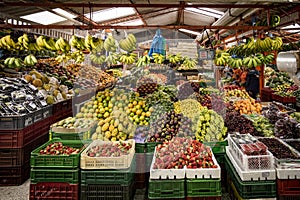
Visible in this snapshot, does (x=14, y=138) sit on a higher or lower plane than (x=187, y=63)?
lower

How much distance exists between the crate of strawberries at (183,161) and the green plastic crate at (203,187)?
4 cm

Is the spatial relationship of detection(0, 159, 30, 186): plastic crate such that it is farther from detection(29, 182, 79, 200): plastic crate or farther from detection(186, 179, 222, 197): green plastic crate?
detection(186, 179, 222, 197): green plastic crate

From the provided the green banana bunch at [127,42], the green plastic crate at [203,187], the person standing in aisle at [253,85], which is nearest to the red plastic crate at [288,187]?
the green plastic crate at [203,187]

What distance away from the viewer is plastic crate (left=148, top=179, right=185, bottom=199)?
2.38 m

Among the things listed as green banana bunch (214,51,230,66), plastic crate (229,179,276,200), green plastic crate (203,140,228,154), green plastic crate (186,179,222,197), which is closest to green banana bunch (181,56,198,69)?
green banana bunch (214,51,230,66)

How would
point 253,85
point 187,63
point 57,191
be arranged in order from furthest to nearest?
point 253,85, point 187,63, point 57,191

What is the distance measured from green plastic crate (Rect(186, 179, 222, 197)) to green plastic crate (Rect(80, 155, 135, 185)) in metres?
0.60

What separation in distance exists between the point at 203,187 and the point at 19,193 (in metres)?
2.22

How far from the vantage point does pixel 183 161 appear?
8.37 feet

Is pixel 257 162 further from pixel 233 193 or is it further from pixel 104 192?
pixel 104 192

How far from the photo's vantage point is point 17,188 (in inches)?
130

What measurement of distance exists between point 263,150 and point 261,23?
3483 mm

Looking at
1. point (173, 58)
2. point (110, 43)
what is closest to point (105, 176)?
point (110, 43)

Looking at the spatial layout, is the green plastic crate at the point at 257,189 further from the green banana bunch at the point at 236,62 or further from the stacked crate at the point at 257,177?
the green banana bunch at the point at 236,62
